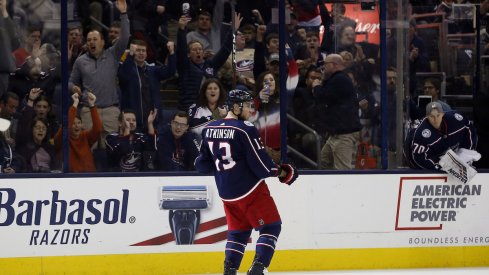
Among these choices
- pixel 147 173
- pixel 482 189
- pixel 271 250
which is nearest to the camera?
pixel 271 250

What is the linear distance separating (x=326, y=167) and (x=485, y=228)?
1419 millimetres

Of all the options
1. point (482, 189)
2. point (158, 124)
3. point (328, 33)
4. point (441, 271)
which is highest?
point (328, 33)

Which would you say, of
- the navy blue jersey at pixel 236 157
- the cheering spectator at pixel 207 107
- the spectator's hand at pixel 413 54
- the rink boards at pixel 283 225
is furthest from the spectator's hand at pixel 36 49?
the spectator's hand at pixel 413 54

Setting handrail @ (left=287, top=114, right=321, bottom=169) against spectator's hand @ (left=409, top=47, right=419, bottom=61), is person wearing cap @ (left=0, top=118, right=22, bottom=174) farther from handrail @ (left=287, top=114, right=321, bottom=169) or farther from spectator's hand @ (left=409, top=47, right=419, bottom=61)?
spectator's hand @ (left=409, top=47, right=419, bottom=61)

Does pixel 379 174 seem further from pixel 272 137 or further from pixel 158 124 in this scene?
pixel 158 124

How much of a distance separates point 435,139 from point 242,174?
2.10 meters

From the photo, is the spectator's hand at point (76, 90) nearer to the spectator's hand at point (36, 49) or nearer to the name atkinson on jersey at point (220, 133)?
the spectator's hand at point (36, 49)

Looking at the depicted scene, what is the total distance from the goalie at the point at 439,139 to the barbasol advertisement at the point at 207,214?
0.50 feet

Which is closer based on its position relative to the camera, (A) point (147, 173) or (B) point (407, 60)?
(A) point (147, 173)

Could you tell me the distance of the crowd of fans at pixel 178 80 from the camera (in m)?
9.11

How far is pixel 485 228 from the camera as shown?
10016 millimetres

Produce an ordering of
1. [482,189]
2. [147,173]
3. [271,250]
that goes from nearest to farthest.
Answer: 1. [271,250]
2. [147,173]
3. [482,189]

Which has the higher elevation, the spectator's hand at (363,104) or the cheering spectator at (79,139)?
the spectator's hand at (363,104)

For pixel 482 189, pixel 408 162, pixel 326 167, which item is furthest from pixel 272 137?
pixel 482 189
